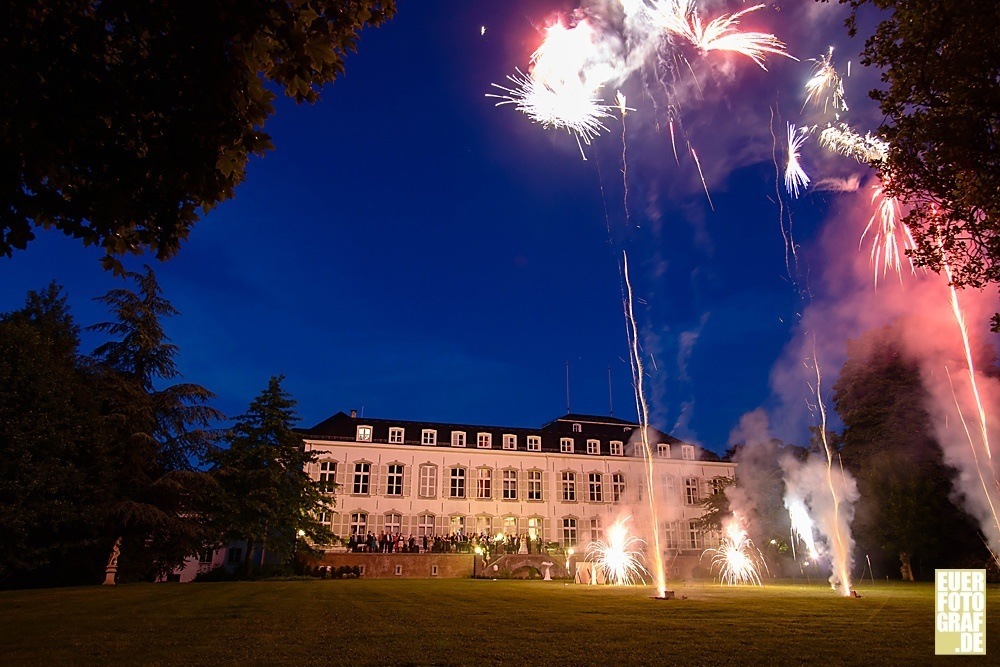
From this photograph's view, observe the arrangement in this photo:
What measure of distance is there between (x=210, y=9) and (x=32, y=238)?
2.26 m

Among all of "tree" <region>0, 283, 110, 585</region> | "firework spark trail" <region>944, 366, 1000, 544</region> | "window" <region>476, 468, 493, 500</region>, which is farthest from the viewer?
"window" <region>476, 468, 493, 500</region>

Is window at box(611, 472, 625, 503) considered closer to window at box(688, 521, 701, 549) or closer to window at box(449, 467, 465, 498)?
window at box(688, 521, 701, 549)

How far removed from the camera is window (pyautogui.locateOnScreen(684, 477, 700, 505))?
4700 centimetres

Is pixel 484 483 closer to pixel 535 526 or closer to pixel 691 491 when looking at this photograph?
pixel 535 526

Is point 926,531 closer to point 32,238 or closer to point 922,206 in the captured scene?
point 922,206

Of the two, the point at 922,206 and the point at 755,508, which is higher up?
the point at 922,206

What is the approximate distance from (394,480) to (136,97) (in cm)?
3980

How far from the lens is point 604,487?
46469mm

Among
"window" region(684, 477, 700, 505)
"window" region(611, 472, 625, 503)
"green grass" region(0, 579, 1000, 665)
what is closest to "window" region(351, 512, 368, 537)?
"window" region(611, 472, 625, 503)

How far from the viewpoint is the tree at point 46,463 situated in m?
20.7

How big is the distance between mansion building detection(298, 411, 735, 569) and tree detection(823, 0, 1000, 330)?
33.5m

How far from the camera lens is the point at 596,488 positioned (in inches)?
1825

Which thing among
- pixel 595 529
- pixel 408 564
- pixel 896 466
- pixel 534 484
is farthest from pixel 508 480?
pixel 896 466

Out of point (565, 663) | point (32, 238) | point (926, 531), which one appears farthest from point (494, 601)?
point (926, 531)
